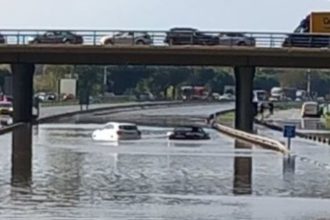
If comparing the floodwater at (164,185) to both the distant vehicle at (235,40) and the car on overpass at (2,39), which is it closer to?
the distant vehicle at (235,40)

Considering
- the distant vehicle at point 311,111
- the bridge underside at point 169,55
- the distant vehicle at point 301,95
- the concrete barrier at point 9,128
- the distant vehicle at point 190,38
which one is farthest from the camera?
the distant vehicle at point 301,95

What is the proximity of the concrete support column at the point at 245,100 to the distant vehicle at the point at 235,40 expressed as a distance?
4158 millimetres

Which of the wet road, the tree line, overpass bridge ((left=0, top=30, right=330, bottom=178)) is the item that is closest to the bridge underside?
overpass bridge ((left=0, top=30, right=330, bottom=178))

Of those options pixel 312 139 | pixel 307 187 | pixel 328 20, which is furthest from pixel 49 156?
pixel 328 20

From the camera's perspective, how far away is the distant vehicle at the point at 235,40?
72.2 meters

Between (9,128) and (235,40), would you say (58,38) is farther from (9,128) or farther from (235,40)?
(235,40)

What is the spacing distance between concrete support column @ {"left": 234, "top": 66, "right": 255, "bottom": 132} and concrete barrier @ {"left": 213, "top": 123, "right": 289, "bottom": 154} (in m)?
1.11

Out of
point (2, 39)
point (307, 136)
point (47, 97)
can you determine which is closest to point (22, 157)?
point (307, 136)

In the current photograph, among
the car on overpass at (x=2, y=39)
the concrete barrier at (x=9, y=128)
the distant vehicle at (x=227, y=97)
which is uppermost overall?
the car on overpass at (x=2, y=39)

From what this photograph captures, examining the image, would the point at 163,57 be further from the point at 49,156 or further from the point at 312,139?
the point at 49,156

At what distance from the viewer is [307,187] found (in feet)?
107

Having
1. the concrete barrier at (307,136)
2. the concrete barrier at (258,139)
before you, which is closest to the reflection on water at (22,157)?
the concrete barrier at (258,139)

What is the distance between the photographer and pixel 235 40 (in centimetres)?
7238

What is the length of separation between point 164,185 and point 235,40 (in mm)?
41043
